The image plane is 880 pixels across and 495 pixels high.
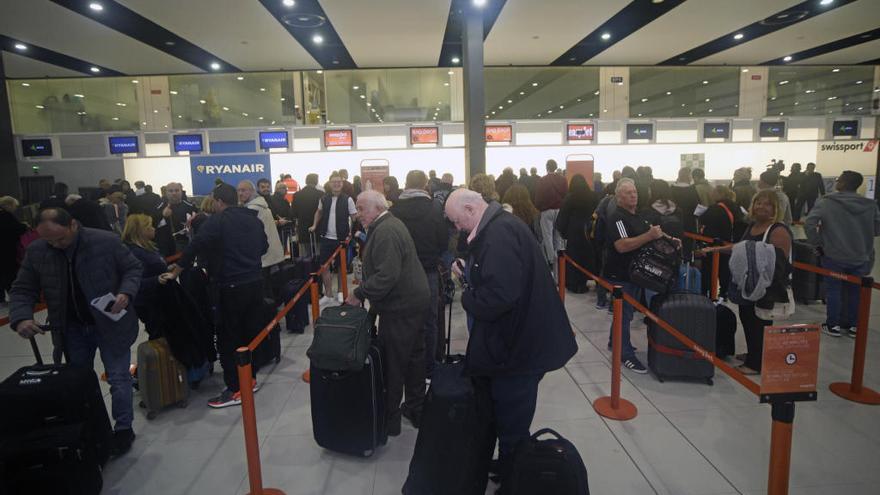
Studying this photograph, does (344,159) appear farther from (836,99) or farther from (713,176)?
(836,99)

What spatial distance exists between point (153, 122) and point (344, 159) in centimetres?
548

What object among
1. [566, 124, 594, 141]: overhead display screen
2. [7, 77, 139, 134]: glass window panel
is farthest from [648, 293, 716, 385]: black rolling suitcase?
[7, 77, 139, 134]: glass window panel

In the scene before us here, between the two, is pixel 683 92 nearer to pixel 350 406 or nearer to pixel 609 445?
pixel 609 445

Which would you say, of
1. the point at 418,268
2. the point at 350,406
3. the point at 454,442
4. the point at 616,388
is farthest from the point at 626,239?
the point at 350,406

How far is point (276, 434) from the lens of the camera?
362cm

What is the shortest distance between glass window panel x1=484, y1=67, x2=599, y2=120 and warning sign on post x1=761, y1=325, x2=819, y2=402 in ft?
42.8

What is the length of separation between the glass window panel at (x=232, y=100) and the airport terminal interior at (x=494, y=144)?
0.06 meters

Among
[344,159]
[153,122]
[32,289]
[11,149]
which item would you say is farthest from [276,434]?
[153,122]

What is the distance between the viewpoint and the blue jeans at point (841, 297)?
207 inches

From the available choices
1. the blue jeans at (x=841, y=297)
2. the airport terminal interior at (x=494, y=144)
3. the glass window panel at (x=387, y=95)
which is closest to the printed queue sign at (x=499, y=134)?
the airport terminal interior at (x=494, y=144)

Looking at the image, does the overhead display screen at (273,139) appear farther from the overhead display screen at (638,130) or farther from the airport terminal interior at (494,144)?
the overhead display screen at (638,130)

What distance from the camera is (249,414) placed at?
103 inches

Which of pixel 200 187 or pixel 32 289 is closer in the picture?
pixel 32 289

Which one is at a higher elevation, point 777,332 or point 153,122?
point 153,122
